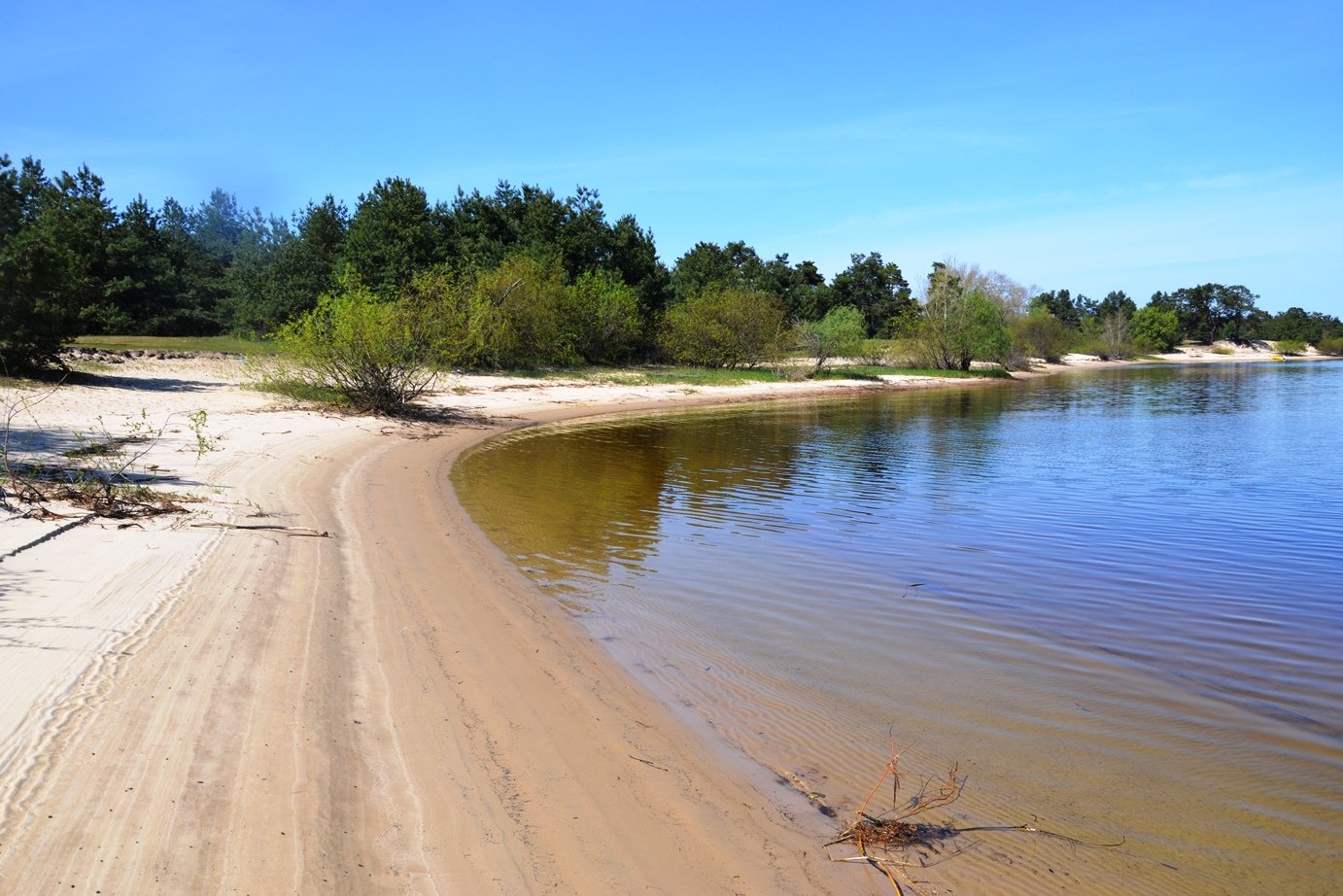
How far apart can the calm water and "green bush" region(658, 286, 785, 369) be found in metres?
36.7

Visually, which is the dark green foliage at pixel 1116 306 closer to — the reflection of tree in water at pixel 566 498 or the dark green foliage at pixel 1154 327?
the dark green foliage at pixel 1154 327

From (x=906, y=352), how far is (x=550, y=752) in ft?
227

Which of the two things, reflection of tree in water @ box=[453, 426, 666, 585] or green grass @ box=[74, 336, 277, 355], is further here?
green grass @ box=[74, 336, 277, 355]

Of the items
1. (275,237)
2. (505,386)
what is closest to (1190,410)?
(505,386)

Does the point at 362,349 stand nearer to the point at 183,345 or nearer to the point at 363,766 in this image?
the point at 363,766

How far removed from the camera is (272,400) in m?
24.6

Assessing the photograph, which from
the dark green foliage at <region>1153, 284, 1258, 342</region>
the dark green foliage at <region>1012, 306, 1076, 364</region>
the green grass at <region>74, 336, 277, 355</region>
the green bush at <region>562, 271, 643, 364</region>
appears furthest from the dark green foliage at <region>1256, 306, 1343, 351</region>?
the green grass at <region>74, 336, 277, 355</region>

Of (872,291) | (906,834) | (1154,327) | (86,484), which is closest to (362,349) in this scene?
(86,484)

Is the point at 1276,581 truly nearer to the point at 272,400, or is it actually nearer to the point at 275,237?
the point at 272,400

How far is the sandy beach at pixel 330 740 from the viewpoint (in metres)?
3.70

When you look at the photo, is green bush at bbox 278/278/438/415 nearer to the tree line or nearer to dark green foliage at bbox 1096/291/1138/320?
the tree line

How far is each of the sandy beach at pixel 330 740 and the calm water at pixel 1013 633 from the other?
751mm

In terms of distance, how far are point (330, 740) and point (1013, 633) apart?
5.97 m

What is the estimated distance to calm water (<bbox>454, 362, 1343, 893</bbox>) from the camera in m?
4.66
